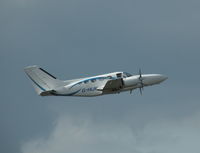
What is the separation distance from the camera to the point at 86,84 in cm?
6756

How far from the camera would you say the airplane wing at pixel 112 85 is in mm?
65656

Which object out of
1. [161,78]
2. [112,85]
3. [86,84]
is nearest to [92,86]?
[86,84]

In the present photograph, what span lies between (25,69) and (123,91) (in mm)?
14571

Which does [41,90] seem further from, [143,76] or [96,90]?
[143,76]

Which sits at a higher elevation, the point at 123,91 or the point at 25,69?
the point at 25,69

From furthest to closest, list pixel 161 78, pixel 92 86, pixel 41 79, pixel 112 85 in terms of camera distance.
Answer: pixel 161 78
pixel 41 79
pixel 92 86
pixel 112 85

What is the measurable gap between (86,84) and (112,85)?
389 cm

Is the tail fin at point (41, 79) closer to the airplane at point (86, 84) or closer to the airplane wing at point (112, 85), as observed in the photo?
the airplane at point (86, 84)

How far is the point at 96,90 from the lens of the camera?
67438mm

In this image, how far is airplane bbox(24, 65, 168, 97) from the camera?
6725 cm

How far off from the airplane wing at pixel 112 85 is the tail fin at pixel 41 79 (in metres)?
6.71

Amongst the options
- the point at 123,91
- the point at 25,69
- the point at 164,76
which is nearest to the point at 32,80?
the point at 25,69

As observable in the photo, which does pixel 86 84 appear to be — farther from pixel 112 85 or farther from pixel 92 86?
pixel 112 85

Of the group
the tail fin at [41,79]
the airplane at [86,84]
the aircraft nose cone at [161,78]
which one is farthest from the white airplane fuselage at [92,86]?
the aircraft nose cone at [161,78]
